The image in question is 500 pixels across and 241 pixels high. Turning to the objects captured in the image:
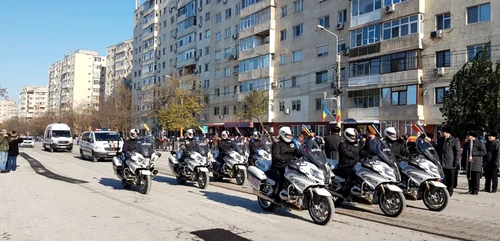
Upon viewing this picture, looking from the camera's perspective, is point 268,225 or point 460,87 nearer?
point 268,225

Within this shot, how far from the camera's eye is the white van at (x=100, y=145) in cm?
2378

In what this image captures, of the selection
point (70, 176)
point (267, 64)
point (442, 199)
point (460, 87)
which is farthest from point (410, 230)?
point (267, 64)

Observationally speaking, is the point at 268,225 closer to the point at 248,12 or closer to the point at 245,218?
the point at 245,218

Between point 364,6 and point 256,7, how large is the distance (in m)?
16.9

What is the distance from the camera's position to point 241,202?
10281mm

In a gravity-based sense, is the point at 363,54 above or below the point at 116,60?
below

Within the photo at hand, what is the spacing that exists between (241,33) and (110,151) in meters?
31.3

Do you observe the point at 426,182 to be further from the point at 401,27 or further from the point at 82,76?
the point at 82,76

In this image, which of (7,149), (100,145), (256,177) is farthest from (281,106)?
(256,177)

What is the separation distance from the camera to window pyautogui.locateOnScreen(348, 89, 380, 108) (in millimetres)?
34966

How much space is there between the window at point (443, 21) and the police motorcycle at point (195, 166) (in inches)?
931

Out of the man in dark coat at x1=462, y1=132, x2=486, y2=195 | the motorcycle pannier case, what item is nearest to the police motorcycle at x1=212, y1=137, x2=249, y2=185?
the motorcycle pannier case

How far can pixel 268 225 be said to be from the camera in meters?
7.74

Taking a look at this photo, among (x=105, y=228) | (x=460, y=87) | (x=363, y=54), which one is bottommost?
(x=105, y=228)
